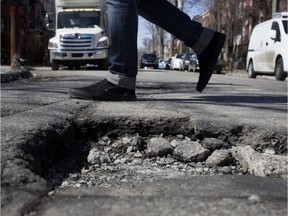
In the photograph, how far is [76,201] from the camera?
4.50 feet

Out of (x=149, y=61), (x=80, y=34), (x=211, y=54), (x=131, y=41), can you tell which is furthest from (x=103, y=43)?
(x=149, y=61)

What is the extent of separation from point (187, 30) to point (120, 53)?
65cm

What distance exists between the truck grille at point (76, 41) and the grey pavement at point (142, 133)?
13080mm

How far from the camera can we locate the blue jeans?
10.9 ft

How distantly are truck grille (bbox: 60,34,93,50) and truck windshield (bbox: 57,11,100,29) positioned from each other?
2.38 ft

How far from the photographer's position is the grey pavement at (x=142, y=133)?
4.35 ft

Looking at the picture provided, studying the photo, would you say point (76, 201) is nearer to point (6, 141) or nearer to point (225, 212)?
point (225, 212)

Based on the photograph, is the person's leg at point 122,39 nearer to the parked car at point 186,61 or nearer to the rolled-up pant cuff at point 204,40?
the rolled-up pant cuff at point 204,40

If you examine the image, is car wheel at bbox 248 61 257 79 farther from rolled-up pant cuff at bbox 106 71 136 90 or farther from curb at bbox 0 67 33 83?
rolled-up pant cuff at bbox 106 71 136 90

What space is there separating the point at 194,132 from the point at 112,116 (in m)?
0.52

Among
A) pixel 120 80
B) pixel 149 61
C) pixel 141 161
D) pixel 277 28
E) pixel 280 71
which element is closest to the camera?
pixel 141 161

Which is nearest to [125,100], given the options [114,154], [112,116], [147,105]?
[147,105]

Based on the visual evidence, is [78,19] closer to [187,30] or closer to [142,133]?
[187,30]

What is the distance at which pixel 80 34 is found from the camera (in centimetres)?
1656
